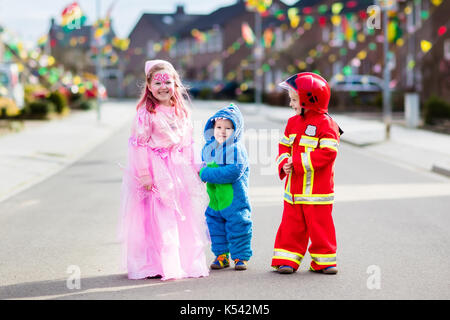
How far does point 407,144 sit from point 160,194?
531 inches

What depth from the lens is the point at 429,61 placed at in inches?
1324

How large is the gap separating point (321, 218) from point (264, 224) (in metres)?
2.49

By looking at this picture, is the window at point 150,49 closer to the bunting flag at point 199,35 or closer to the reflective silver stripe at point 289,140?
the bunting flag at point 199,35

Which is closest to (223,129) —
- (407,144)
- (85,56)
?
(407,144)

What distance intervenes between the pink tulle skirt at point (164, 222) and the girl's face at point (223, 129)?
0.95 feet

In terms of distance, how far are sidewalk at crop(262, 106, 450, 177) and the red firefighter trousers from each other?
23.9 feet

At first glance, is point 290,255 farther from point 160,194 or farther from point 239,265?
point 160,194

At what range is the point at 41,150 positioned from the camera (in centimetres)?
1673

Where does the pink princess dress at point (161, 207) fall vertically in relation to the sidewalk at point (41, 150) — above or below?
above

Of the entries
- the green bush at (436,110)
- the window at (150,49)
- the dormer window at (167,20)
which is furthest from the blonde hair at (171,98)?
the dormer window at (167,20)

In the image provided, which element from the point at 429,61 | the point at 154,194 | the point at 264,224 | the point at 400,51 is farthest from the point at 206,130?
the point at 400,51

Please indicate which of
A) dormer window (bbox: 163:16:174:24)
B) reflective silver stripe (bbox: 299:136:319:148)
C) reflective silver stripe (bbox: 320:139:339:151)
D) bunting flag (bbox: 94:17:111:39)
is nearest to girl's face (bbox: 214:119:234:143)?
reflective silver stripe (bbox: 299:136:319:148)

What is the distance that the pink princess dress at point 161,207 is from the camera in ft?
17.9
